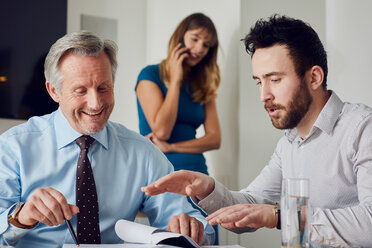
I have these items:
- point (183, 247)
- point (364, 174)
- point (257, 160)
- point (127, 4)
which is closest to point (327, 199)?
point (364, 174)

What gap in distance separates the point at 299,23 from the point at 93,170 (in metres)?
0.80

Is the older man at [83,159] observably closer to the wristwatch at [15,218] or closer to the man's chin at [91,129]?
the man's chin at [91,129]

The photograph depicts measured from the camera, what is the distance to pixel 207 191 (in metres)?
1.40

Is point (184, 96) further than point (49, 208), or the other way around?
point (184, 96)

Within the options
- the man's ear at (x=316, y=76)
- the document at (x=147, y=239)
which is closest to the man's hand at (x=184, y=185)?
the document at (x=147, y=239)

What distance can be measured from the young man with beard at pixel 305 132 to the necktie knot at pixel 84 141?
33 centimetres

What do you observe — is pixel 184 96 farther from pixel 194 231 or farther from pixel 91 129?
pixel 194 231

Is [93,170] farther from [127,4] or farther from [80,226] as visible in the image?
[127,4]

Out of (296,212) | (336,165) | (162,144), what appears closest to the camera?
(296,212)

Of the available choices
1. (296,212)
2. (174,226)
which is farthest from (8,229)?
(296,212)

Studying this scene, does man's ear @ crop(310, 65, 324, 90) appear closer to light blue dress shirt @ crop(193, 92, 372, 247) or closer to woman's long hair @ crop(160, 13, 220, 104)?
light blue dress shirt @ crop(193, 92, 372, 247)

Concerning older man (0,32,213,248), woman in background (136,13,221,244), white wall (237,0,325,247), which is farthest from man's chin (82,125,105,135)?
white wall (237,0,325,247)

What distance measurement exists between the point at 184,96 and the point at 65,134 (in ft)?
3.56

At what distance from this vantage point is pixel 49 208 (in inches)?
42.9
